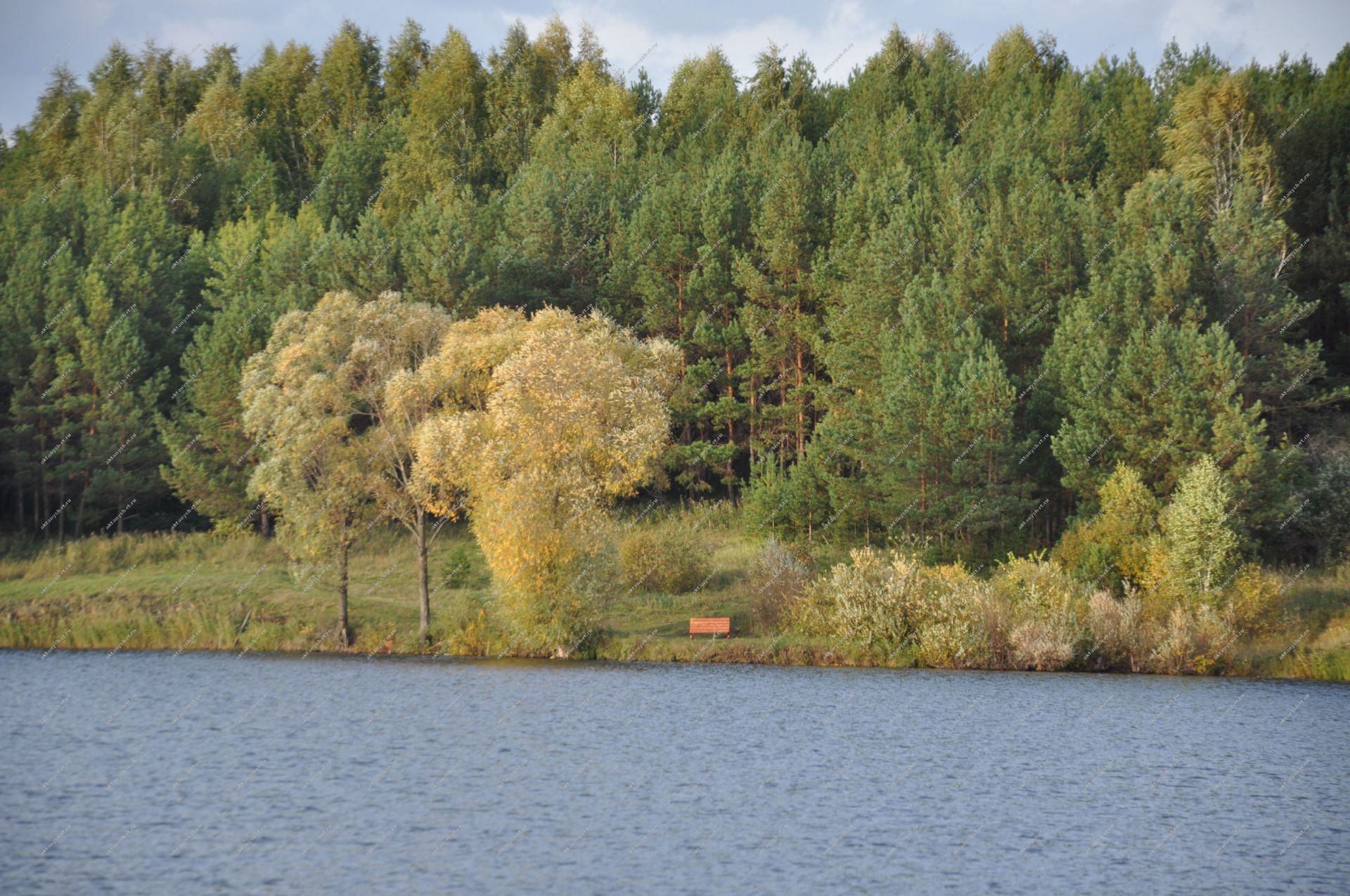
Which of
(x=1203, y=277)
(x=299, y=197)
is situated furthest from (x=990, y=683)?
(x=299, y=197)

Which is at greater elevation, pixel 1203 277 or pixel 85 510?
pixel 1203 277

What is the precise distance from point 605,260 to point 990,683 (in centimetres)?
4294

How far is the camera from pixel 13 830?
24.0 m

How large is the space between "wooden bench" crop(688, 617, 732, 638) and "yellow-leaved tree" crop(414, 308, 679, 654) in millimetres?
3849

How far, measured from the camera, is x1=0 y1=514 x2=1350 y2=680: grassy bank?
1951 inches

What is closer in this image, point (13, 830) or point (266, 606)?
point (13, 830)

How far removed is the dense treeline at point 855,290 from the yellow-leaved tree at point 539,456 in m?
10.4

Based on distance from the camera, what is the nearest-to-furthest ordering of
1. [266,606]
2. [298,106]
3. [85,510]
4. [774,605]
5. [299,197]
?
1. [774,605]
2. [266,606]
3. [85,510]
4. [299,197]
5. [298,106]

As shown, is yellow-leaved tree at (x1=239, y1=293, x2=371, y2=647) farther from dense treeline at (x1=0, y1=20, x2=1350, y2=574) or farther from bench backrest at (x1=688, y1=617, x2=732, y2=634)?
bench backrest at (x1=688, y1=617, x2=732, y2=634)

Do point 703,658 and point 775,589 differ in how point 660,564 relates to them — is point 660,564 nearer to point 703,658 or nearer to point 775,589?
point 775,589

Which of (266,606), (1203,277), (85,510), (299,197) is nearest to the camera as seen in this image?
(266,606)

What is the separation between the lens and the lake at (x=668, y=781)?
73.0ft

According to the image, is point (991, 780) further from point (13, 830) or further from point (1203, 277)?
point (1203, 277)

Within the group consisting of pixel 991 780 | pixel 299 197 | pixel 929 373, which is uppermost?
pixel 299 197
